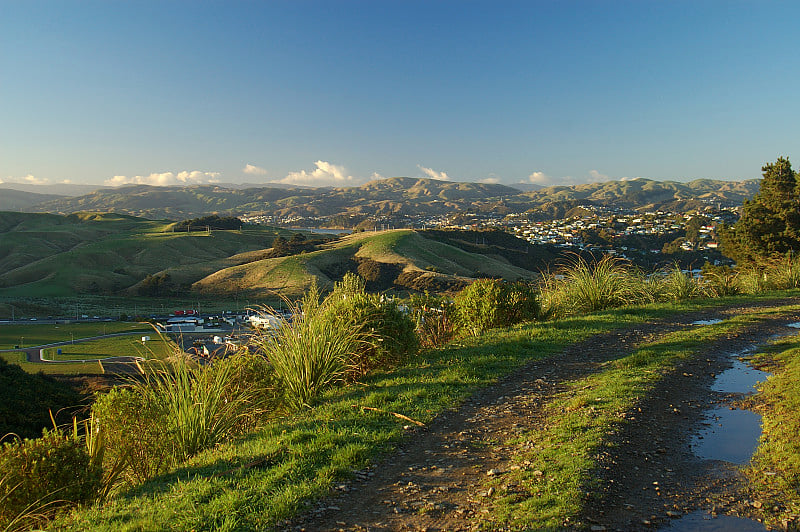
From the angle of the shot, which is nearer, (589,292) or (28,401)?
(589,292)

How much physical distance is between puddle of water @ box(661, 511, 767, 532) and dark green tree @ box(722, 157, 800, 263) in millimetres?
21878

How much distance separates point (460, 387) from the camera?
21.4 feet

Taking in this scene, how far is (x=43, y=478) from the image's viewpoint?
170 inches

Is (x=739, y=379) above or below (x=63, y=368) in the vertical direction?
above

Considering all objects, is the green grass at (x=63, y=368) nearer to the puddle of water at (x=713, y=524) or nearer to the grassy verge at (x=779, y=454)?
the grassy verge at (x=779, y=454)

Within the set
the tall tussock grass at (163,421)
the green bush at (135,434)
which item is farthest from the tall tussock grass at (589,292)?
the green bush at (135,434)

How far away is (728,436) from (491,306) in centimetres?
666

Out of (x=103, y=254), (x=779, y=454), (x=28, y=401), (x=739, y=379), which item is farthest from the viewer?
(x=103, y=254)

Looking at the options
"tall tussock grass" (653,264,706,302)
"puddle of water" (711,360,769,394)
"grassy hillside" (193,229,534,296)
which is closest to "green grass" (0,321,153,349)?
"grassy hillside" (193,229,534,296)

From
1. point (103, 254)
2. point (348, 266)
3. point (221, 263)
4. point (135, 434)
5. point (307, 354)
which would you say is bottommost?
point (221, 263)

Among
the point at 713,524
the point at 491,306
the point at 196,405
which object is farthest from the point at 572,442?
the point at 491,306

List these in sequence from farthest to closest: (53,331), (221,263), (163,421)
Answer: (221,263) < (53,331) < (163,421)

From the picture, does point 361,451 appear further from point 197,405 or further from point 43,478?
point 43,478

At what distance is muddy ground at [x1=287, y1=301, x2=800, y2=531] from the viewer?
335 cm
